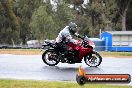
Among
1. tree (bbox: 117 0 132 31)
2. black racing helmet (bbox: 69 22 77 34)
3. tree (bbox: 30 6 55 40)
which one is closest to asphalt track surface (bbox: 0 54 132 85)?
black racing helmet (bbox: 69 22 77 34)

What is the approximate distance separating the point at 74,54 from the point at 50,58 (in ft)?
2.95

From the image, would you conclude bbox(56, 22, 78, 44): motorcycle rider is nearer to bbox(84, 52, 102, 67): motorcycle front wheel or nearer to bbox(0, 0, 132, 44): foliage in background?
bbox(84, 52, 102, 67): motorcycle front wheel

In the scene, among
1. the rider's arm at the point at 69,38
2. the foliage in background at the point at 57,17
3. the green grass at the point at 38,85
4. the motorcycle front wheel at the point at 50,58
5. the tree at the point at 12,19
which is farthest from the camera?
the tree at the point at 12,19

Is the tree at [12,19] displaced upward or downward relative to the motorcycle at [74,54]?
downward

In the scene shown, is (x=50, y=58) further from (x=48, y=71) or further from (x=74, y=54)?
(x=48, y=71)

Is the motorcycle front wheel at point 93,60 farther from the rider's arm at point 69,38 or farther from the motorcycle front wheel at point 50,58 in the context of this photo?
the motorcycle front wheel at point 50,58

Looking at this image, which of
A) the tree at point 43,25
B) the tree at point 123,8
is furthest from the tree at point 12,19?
the tree at point 123,8

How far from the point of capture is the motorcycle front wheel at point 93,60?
1459cm

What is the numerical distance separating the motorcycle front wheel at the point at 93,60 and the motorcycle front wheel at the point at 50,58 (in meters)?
1.10

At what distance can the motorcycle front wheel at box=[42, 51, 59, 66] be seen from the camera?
47.8 feet

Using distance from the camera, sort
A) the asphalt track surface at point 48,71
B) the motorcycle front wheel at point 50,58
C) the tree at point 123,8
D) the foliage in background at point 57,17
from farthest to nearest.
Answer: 1. the tree at point 123,8
2. the foliage in background at point 57,17
3. the motorcycle front wheel at point 50,58
4. the asphalt track surface at point 48,71

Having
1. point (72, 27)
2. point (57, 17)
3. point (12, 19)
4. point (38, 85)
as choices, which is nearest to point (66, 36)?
point (72, 27)

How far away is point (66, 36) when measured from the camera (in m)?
14.2

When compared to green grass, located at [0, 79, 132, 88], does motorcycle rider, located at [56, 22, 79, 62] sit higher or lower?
higher
